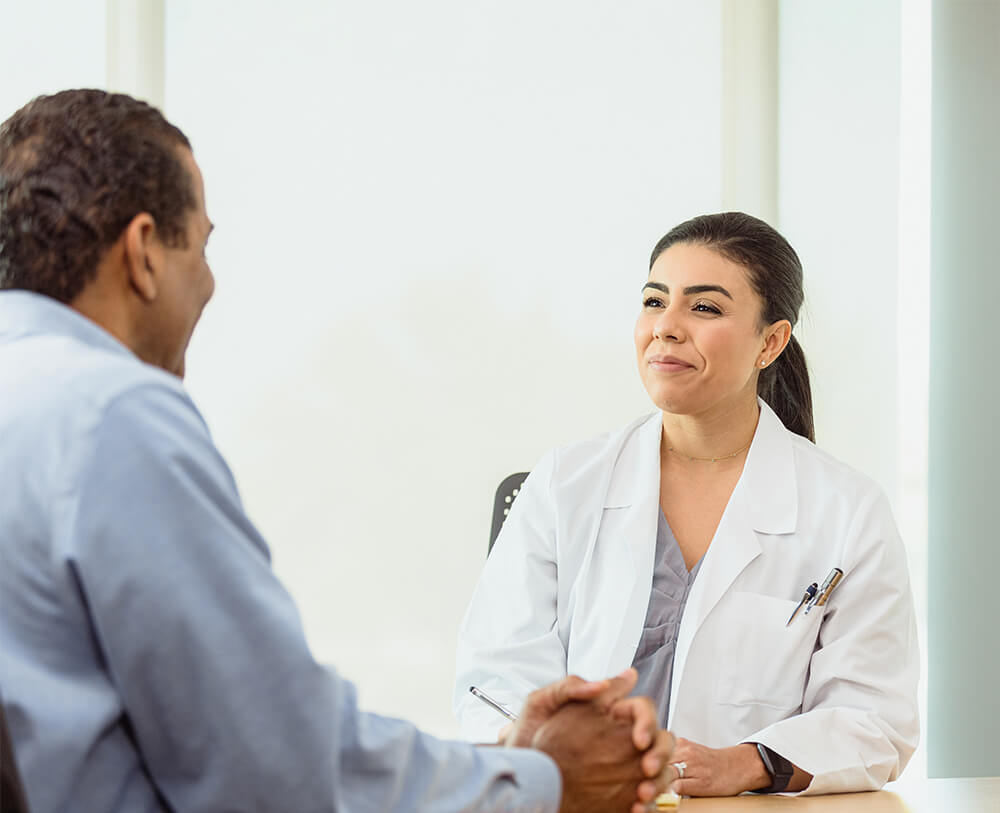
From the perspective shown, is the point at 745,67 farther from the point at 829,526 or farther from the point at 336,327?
the point at 829,526

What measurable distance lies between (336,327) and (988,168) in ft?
5.54

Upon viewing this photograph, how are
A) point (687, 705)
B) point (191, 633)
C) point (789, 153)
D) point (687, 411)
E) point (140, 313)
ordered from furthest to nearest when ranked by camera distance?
point (789, 153) → point (687, 411) → point (687, 705) → point (140, 313) → point (191, 633)

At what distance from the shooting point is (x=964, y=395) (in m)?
2.71

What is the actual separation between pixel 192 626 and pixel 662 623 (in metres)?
1.16

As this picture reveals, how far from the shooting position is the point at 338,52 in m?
3.03

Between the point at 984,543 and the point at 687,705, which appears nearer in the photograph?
the point at 687,705

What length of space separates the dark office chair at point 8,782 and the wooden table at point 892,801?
2.69 ft

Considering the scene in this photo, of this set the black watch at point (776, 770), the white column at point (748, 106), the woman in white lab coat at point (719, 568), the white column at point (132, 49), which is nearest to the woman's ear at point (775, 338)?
the woman in white lab coat at point (719, 568)

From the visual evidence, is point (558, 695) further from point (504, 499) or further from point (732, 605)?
point (504, 499)

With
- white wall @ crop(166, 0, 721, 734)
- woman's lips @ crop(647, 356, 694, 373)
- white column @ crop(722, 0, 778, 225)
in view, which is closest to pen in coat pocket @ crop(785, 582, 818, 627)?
woman's lips @ crop(647, 356, 694, 373)

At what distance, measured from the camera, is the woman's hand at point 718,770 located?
4.69 ft

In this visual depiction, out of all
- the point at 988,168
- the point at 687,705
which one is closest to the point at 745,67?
the point at 988,168

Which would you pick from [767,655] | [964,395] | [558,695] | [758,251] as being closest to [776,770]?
[767,655]

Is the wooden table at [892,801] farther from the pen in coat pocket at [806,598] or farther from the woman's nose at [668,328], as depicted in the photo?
the woman's nose at [668,328]
